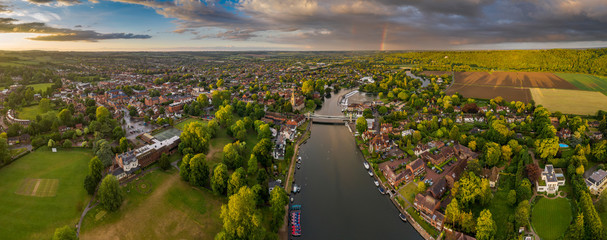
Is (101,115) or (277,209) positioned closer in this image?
(277,209)

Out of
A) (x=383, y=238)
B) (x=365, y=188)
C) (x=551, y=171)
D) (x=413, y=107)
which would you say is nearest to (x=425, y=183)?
(x=365, y=188)

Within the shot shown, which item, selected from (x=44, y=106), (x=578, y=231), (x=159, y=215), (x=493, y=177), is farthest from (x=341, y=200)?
(x=44, y=106)

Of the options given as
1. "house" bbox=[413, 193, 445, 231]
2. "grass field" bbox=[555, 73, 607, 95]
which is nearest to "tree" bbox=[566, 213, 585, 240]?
"house" bbox=[413, 193, 445, 231]

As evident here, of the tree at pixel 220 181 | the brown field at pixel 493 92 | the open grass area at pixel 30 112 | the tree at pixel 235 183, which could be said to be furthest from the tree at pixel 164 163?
the brown field at pixel 493 92

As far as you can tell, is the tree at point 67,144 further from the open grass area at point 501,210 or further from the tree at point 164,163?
the open grass area at point 501,210

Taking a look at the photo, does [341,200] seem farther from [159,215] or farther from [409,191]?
[159,215]

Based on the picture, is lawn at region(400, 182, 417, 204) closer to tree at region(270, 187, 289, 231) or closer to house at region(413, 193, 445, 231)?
house at region(413, 193, 445, 231)
